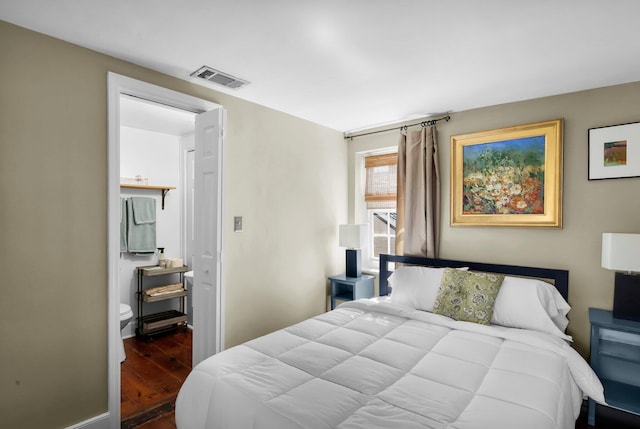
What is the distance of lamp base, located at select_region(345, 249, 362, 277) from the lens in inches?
150

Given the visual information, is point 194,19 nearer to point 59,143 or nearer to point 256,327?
point 59,143

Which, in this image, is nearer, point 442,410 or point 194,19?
point 442,410

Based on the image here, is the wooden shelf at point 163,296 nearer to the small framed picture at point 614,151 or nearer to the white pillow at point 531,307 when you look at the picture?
the white pillow at point 531,307

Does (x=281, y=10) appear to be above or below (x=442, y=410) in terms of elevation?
above

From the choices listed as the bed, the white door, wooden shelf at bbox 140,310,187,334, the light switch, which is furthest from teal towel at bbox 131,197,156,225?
the bed

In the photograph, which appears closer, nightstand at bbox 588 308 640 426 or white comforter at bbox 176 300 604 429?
white comforter at bbox 176 300 604 429

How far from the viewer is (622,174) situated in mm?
2537

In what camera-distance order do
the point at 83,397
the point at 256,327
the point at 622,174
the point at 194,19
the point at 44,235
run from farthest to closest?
1. the point at 256,327
2. the point at 622,174
3. the point at 83,397
4. the point at 44,235
5. the point at 194,19

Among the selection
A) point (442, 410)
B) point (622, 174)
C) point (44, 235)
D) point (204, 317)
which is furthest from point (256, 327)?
point (622, 174)

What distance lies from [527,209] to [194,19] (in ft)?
9.71

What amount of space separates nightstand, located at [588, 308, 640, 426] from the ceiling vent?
3.19 meters

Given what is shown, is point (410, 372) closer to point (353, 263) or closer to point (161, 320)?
point (353, 263)

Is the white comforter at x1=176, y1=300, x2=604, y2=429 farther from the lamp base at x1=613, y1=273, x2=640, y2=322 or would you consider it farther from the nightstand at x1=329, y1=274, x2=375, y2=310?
the nightstand at x1=329, y1=274, x2=375, y2=310

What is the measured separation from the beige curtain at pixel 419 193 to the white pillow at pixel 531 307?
885 mm
